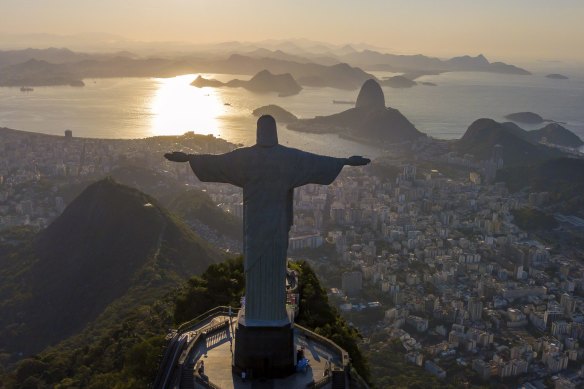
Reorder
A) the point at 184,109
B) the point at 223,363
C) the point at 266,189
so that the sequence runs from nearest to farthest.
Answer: the point at 266,189 → the point at 223,363 → the point at 184,109

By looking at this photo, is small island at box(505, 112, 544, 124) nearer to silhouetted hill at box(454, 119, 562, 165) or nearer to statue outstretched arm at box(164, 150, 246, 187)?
silhouetted hill at box(454, 119, 562, 165)

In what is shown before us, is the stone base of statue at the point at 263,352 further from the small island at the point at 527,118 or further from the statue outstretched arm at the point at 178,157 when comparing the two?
the small island at the point at 527,118

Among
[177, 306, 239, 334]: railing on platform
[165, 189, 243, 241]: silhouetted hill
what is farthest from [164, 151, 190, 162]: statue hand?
[165, 189, 243, 241]: silhouetted hill

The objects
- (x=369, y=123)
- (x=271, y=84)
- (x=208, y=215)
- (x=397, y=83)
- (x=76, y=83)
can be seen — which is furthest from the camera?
(x=397, y=83)

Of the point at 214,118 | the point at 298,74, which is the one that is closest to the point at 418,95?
the point at 298,74

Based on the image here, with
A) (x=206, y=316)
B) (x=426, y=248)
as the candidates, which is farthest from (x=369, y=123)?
(x=206, y=316)

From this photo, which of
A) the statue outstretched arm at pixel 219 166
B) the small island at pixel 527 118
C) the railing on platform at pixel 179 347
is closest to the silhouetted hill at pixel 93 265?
the railing on platform at pixel 179 347

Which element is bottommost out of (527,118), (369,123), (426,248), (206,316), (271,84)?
(426,248)

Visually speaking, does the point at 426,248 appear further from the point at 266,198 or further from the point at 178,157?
the point at 178,157
